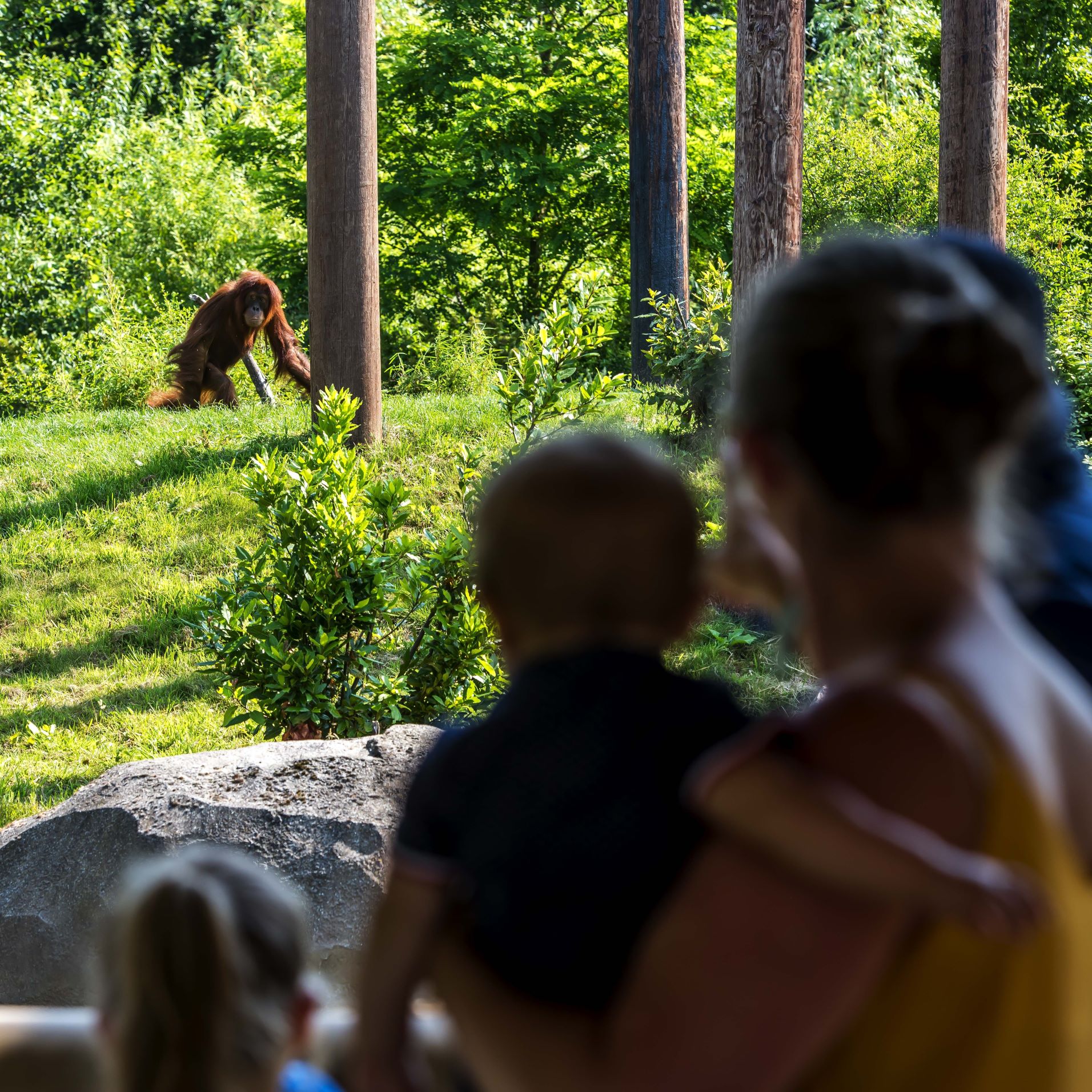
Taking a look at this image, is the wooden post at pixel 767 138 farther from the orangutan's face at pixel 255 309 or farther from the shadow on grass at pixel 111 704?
the orangutan's face at pixel 255 309

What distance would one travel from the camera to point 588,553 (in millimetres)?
896

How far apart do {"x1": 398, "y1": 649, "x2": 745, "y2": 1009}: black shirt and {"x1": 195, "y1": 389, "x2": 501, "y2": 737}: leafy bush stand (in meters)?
4.20

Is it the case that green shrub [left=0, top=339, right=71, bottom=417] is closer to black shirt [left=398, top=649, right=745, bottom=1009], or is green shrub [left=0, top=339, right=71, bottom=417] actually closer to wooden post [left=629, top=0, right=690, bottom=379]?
wooden post [left=629, top=0, right=690, bottom=379]

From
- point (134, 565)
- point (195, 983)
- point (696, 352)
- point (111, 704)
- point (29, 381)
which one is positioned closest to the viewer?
point (195, 983)

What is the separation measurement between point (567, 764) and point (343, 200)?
7.54 meters

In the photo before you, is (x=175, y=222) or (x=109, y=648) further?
(x=175, y=222)

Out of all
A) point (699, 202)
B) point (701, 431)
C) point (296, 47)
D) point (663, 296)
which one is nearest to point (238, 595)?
point (701, 431)

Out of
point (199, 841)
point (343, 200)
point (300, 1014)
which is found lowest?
point (199, 841)

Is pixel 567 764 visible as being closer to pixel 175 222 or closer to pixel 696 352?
pixel 696 352

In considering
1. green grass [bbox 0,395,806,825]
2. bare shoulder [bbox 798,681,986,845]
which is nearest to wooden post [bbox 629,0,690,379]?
green grass [bbox 0,395,806,825]

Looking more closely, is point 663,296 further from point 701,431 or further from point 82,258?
point 82,258

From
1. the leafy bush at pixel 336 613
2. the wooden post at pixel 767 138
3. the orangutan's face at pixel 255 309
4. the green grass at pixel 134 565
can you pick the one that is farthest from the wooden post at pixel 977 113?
the orangutan's face at pixel 255 309

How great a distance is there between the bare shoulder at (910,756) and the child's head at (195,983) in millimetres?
440

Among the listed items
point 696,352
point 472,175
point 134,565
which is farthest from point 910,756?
point 472,175
